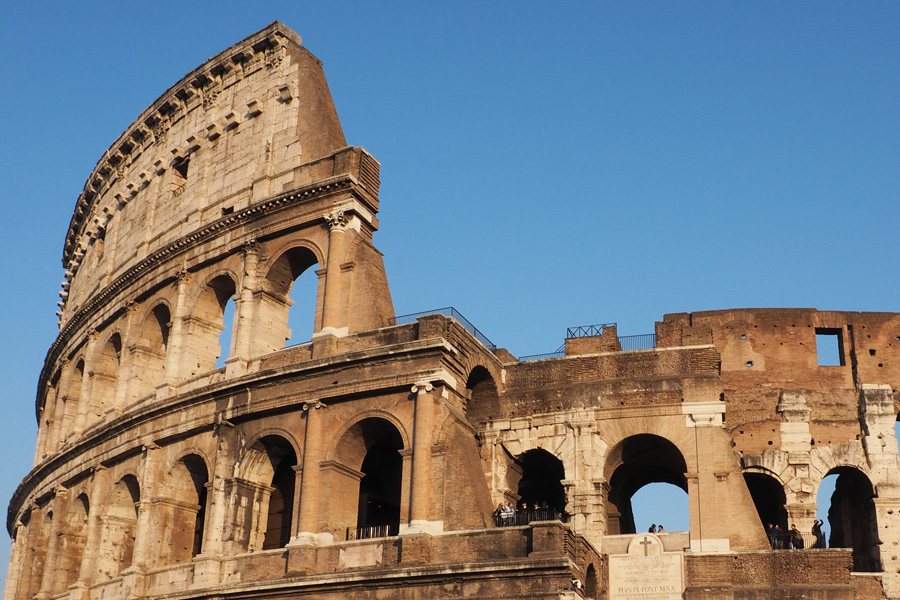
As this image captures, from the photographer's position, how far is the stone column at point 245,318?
2530cm

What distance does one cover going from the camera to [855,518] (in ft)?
84.5

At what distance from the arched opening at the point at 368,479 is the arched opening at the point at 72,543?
335 inches

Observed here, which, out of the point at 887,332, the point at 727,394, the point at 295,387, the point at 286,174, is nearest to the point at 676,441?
the point at 727,394

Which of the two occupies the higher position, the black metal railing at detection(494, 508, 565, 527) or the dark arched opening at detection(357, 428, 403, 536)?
the dark arched opening at detection(357, 428, 403, 536)

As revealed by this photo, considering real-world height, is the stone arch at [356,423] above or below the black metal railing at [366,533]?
above

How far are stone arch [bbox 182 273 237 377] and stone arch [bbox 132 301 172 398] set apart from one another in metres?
1.41

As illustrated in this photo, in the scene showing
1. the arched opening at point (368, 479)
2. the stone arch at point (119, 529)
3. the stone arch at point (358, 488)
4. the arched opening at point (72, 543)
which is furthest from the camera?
the arched opening at point (72, 543)

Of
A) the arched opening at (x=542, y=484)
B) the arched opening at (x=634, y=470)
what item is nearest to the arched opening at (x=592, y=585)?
the arched opening at (x=634, y=470)

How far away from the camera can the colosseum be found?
21.5 meters

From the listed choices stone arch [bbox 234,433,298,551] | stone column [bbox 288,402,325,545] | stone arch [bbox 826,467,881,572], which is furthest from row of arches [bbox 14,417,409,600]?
stone arch [bbox 826,467,881,572]

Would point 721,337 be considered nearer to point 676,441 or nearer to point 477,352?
point 676,441

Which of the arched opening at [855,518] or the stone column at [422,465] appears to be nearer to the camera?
the stone column at [422,465]

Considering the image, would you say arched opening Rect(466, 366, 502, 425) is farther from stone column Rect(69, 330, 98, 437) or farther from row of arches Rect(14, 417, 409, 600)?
stone column Rect(69, 330, 98, 437)

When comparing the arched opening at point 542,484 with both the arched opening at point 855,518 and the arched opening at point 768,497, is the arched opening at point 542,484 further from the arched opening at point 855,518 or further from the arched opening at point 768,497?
the arched opening at point 855,518
